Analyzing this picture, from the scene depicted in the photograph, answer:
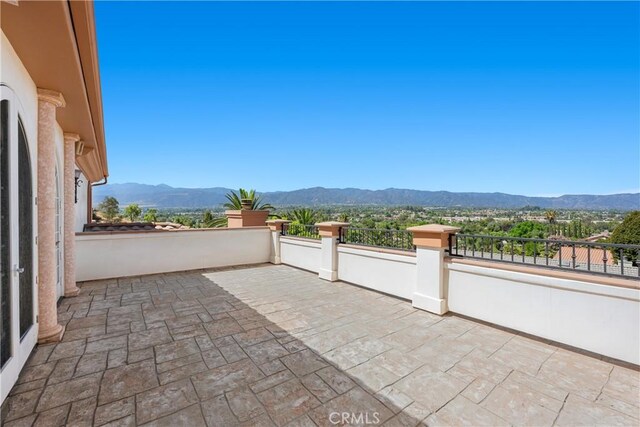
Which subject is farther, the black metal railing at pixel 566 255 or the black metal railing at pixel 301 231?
the black metal railing at pixel 301 231

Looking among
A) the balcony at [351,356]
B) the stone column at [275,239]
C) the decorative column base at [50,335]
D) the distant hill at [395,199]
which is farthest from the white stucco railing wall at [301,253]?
the distant hill at [395,199]

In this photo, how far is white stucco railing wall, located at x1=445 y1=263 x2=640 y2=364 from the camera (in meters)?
2.80

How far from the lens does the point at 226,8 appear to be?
7309 mm

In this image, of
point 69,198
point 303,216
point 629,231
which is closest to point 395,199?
point 629,231

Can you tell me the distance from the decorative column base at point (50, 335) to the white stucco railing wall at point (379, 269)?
4451 millimetres

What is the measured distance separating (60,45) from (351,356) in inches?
150

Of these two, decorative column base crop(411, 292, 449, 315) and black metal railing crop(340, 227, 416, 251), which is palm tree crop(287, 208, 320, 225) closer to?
black metal railing crop(340, 227, 416, 251)

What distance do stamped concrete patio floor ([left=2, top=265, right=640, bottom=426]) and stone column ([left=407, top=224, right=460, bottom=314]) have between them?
205 mm

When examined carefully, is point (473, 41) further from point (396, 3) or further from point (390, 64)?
point (396, 3)

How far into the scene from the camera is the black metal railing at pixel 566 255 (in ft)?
10.0

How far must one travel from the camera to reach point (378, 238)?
554 centimetres

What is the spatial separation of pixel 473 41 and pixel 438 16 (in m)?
3.34

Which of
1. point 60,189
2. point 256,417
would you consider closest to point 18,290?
point 256,417

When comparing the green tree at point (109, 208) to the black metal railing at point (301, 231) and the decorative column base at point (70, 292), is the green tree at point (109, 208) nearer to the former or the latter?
the black metal railing at point (301, 231)
